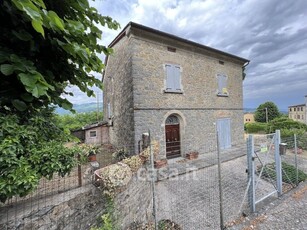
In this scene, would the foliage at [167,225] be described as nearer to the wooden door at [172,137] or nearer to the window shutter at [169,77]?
the wooden door at [172,137]

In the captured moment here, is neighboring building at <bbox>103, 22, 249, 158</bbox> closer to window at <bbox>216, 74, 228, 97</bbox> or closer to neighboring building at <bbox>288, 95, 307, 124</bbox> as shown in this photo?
window at <bbox>216, 74, 228, 97</bbox>

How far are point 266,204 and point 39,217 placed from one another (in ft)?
19.5

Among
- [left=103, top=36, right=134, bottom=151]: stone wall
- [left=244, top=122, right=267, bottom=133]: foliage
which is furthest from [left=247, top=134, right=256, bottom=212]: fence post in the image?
[left=244, top=122, right=267, bottom=133]: foliage

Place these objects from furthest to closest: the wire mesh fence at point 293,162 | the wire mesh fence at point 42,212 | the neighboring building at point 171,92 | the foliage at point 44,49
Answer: the neighboring building at point 171,92
the wire mesh fence at point 293,162
the wire mesh fence at point 42,212
the foliage at point 44,49

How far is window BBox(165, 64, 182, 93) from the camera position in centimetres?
923

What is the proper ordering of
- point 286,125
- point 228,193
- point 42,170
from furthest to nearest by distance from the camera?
point 286,125, point 228,193, point 42,170

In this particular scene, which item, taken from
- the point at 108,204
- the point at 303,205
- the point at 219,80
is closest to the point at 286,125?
the point at 219,80

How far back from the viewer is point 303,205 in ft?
15.9

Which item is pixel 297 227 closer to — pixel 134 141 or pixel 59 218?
pixel 59 218

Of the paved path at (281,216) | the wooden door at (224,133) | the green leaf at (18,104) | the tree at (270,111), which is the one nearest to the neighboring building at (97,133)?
the wooden door at (224,133)

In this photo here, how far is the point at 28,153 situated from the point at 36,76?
0.90 meters

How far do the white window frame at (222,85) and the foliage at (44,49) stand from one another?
10739 millimetres

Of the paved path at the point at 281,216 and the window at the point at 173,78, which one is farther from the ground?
the window at the point at 173,78

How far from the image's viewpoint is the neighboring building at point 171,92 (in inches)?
326
